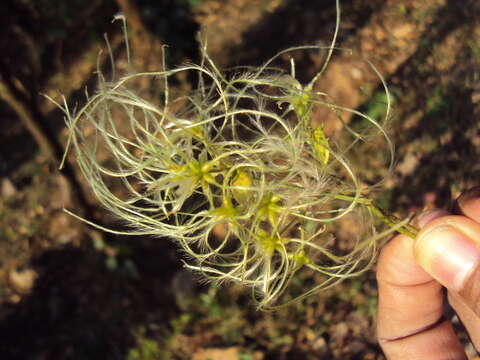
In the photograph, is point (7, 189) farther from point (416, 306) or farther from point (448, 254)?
point (448, 254)

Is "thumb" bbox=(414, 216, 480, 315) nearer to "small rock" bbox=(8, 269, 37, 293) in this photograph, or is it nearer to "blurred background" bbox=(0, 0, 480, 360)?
"blurred background" bbox=(0, 0, 480, 360)

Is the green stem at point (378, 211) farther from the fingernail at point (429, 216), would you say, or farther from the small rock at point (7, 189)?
the small rock at point (7, 189)

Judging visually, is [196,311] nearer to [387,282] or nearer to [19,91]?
[387,282]

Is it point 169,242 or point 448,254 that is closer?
point 448,254

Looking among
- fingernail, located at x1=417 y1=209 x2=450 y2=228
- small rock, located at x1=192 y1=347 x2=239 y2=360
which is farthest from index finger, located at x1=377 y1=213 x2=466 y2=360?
small rock, located at x1=192 y1=347 x2=239 y2=360

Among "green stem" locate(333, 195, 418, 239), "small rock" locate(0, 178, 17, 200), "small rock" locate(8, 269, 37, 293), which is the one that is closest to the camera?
"green stem" locate(333, 195, 418, 239)

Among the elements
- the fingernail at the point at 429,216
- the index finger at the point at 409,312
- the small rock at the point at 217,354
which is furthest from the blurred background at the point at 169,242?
the fingernail at the point at 429,216

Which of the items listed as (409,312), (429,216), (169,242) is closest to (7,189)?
(169,242)
